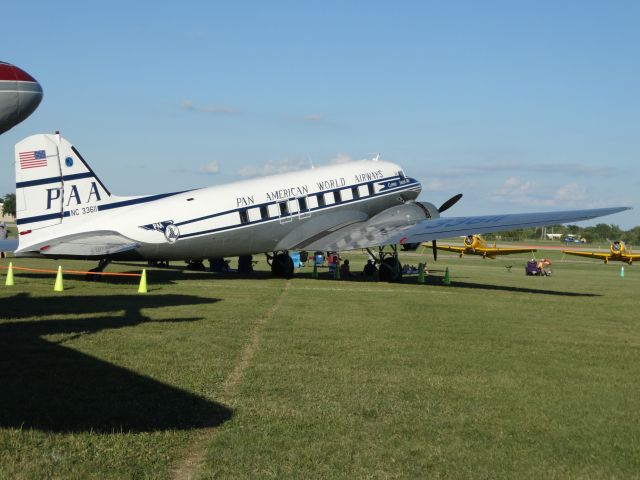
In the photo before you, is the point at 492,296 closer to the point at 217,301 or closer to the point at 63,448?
the point at 217,301

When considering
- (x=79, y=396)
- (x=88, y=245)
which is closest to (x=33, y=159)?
(x=88, y=245)

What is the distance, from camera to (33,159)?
26.1 meters

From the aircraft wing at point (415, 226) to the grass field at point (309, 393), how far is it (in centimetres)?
836

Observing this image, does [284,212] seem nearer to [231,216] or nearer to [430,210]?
[231,216]

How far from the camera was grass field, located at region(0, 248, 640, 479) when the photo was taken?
25.6ft

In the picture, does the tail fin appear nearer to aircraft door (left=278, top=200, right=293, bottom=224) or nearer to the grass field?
the grass field

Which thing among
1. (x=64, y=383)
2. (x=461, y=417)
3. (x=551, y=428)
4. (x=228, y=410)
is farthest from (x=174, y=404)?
(x=551, y=428)

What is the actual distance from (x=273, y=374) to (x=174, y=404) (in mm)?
2580

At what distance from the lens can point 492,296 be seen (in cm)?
2819

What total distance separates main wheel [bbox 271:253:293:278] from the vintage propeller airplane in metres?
0.05

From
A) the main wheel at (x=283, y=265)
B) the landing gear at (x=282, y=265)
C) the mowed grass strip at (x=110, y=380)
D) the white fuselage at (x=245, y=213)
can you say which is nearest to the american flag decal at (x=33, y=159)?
the white fuselage at (x=245, y=213)

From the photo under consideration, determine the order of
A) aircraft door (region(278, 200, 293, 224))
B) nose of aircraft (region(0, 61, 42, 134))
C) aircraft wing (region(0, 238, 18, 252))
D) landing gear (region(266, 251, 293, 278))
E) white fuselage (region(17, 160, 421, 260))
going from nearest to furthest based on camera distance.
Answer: nose of aircraft (region(0, 61, 42, 134)) < white fuselage (region(17, 160, 421, 260)) < aircraft wing (region(0, 238, 18, 252)) < aircraft door (region(278, 200, 293, 224)) < landing gear (region(266, 251, 293, 278))

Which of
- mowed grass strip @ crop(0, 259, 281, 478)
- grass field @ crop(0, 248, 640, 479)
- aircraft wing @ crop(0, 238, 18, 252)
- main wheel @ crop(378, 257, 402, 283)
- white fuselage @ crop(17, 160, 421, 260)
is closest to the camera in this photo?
mowed grass strip @ crop(0, 259, 281, 478)

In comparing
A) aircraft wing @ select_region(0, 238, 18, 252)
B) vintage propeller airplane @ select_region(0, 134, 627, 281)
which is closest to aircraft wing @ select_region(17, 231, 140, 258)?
vintage propeller airplane @ select_region(0, 134, 627, 281)
